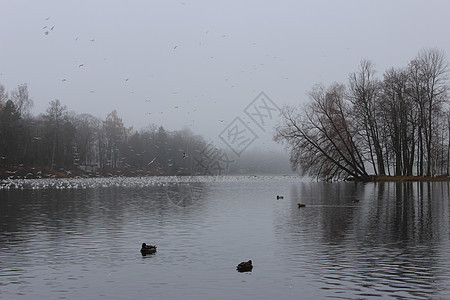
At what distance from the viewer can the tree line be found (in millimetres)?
87562

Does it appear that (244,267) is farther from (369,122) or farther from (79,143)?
(79,143)

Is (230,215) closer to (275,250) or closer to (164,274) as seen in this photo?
(275,250)

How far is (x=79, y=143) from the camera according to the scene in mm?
119375

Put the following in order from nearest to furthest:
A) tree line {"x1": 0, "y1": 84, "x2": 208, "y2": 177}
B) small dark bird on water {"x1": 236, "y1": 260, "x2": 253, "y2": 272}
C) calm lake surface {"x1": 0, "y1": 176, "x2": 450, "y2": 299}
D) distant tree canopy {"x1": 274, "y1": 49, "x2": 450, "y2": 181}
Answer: calm lake surface {"x1": 0, "y1": 176, "x2": 450, "y2": 299}
small dark bird on water {"x1": 236, "y1": 260, "x2": 253, "y2": 272}
distant tree canopy {"x1": 274, "y1": 49, "x2": 450, "y2": 181}
tree line {"x1": 0, "y1": 84, "x2": 208, "y2": 177}

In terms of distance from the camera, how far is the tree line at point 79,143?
87562 mm

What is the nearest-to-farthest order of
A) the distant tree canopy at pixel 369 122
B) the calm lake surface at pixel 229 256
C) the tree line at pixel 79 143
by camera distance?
the calm lake surface at pixel 229 256 → the distant tree canopy at pixel 369 122 → the tree line at pixel 79 143

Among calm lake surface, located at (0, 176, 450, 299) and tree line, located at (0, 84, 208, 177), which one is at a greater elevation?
tree line, located at (0, 84, 208, 177)

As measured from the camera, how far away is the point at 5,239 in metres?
17.5

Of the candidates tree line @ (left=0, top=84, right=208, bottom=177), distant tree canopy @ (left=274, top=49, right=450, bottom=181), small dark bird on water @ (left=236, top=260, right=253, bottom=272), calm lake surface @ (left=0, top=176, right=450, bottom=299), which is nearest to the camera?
calm lake surface @ (left=0, top=176, right=450, bottom=299)

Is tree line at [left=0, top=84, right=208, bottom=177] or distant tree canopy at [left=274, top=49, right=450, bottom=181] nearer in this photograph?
distant tree canopy at [left=274, top=49, right=450, bottom=181]

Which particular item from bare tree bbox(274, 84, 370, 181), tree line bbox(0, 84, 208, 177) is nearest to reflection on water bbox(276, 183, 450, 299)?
bare tree bbox(274, 84, 370, 181)

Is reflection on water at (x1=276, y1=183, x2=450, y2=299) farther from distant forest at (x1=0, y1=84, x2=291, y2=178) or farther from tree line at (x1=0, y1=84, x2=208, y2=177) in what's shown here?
tree line at (x1=0, y1=84, x2=208, y2=177)

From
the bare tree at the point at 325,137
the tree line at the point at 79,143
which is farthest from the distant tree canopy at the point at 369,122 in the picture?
the tree line at the point at 79,143

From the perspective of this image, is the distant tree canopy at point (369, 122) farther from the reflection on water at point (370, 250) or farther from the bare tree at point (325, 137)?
the reflection on water at point (370, 250)
